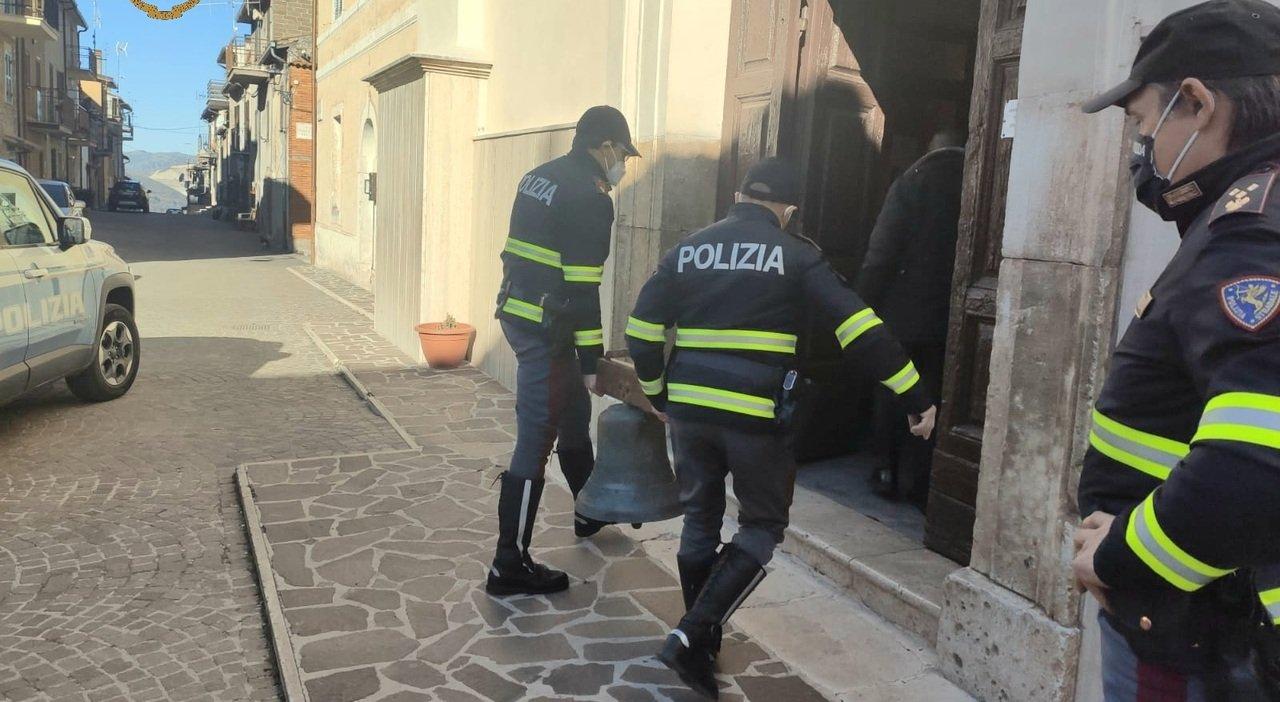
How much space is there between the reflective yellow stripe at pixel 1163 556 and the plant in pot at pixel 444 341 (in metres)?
8.07

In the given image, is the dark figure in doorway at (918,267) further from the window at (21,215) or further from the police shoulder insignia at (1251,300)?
the window at (21,215)

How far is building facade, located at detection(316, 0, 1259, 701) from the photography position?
307 centimetres

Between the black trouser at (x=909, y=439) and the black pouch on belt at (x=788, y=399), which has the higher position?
the black pouch on belt at (x=788, y=399)

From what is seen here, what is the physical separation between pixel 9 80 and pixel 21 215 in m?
34.9

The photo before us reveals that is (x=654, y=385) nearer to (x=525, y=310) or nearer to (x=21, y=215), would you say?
(x=525, y=310)

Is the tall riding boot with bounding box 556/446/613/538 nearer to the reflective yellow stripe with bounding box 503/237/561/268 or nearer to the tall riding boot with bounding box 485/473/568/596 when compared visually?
the tall riding boot with bounding box 485/473/568/596

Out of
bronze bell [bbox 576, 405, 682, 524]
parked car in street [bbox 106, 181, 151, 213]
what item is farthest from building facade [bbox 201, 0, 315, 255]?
bronze bell [bbox 576, 405, 682, 524]

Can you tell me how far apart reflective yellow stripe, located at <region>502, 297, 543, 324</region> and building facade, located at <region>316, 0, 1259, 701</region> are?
1727 millimetres

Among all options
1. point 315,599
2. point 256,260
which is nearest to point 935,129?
point 315,599

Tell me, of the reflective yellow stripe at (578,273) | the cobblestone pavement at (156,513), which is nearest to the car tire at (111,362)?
the cobblestone pavement at (156,513)

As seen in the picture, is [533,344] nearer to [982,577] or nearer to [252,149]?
[982,577]

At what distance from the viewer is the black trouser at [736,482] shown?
3.30 meters

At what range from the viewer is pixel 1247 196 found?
1.50m

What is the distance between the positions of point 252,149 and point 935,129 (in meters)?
38.0
